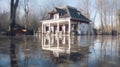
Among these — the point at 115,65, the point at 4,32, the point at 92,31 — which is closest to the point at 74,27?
the point at 92,31

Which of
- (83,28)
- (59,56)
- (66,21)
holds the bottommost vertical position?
(59,56)

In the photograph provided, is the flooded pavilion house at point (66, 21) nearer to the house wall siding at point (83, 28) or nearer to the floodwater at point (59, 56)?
the house wall siding at point (83, 28)

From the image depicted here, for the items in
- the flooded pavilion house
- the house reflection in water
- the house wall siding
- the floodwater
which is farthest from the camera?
the house wall siding

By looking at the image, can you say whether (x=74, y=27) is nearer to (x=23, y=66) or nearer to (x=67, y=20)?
(x=67, y=20)

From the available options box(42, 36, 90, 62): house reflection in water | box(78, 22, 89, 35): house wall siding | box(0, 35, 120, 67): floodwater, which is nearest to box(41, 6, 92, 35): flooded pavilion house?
box(78, 22, 89, 35): house wall siding

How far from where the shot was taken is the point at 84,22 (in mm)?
37250

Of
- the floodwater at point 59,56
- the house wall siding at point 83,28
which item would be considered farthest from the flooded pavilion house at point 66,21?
the floodwater at point 59,56

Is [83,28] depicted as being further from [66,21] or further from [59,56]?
[59,56]

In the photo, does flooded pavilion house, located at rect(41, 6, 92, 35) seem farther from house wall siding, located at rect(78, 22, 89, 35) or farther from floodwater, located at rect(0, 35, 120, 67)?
floodwater, located at rect(0, 35, 120, 67)

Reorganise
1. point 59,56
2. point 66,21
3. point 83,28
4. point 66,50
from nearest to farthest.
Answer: point 59,56
point 66,50
point 66,21
point 83,28

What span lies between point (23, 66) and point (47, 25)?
35424mm

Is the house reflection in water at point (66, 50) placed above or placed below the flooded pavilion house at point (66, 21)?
below

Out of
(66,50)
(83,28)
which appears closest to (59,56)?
(66,50)

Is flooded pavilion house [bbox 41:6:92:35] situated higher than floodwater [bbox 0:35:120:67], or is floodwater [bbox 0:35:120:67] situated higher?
flooded pavilion house [bbox 41:6:92:35]
